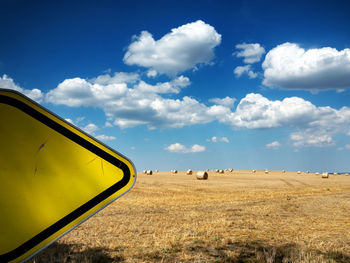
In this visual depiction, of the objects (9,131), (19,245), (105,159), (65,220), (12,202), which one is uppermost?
(9,131)

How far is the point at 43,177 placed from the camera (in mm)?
1519

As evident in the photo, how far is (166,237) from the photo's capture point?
6516 mm

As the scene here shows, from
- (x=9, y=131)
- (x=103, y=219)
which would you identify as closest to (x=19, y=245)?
(x=9, y=131)

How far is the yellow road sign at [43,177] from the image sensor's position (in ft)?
4.75

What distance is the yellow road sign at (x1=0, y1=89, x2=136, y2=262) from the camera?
4.75 feet

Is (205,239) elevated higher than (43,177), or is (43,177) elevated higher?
(43,177)

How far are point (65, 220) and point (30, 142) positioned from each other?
508 mm

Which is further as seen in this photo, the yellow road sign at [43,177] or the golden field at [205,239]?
the golden field at [205,239]

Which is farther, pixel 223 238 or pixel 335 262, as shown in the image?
pixel 223 238

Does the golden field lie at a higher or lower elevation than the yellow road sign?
lower

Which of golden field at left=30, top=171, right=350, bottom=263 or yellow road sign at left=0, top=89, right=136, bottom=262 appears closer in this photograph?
yellow road sign at left=0, top=89, right=136, bottom=262

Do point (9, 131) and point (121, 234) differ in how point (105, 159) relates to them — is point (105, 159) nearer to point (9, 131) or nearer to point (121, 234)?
point (9, 131)

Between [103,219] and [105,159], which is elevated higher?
[105,159]

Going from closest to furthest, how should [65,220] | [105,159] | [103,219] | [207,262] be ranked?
[65,220] < [105,159] < [207,262] < [103,219]
